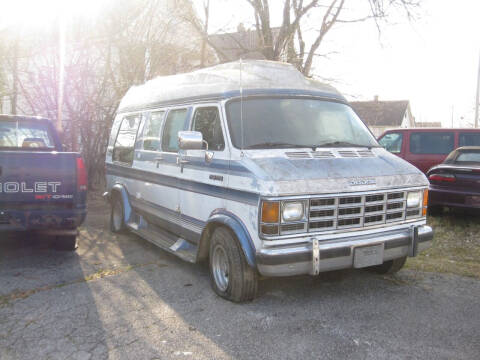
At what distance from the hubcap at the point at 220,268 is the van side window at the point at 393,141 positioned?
270 inches

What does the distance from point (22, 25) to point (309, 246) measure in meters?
10.7

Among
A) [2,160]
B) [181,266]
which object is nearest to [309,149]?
[181,266]

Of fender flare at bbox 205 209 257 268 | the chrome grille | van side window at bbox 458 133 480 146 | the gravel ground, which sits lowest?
the gravel ground

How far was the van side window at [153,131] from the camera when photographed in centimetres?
614

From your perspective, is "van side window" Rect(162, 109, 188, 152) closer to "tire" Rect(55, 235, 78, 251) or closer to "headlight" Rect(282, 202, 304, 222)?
"tire" Rect(55, 235, 78, 251)

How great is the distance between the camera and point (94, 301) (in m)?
4.53

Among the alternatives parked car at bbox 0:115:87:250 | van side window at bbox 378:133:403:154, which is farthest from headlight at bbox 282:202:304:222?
van side window at bbox 378:133:403:154

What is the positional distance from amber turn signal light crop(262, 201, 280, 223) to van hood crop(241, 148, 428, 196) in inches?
3.6

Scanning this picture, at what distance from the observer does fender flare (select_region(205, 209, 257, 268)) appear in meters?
4.12

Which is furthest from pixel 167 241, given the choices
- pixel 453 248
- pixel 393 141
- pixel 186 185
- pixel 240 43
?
pixel 240 43

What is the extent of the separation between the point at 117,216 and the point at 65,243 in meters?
1.44

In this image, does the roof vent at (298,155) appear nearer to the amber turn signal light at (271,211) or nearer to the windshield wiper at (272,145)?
the windshield wiper at (272,145)

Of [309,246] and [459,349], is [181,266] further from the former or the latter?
[459,349]

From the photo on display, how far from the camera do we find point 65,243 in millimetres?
6195
